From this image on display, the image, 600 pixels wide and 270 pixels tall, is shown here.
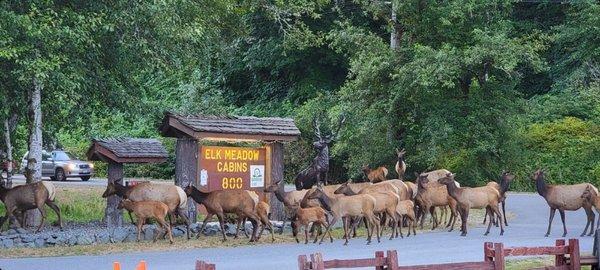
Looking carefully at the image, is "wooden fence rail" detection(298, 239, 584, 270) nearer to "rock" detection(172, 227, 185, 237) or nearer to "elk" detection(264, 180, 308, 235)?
"rock" detection(172, 227, 185, 237)

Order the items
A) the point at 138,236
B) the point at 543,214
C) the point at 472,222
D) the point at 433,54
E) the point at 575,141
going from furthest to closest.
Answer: the point at 575,141
the point at 433,54
the point at 543,214
the point at 472,222
the point at 138,236

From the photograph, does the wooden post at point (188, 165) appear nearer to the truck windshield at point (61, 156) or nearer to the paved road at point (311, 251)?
the paved road at point (311, 251)

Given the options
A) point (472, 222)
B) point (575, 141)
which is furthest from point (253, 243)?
point (575, 141)

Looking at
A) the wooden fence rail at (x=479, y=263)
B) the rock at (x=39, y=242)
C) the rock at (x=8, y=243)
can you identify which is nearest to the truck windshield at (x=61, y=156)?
the rock at (x=39, y=242)

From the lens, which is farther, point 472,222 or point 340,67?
point 340,67

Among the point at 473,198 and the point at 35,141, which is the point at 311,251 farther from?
the point at 35,141

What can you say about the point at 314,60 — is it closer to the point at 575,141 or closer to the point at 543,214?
the point at 575,141

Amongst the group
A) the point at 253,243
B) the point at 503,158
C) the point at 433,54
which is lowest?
the point at 253,243

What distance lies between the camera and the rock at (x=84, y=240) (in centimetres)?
2258

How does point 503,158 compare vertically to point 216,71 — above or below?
below

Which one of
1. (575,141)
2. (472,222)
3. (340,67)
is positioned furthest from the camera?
(340,67)

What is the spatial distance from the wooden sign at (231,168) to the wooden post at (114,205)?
2.14 metres

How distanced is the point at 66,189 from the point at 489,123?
15.5 meters

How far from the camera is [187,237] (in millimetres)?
24141
